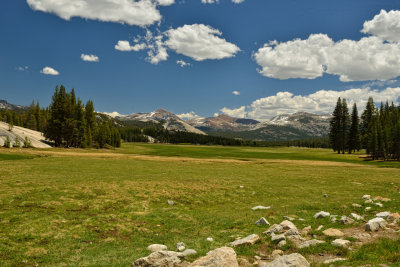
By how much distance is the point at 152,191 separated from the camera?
2645 centimetres

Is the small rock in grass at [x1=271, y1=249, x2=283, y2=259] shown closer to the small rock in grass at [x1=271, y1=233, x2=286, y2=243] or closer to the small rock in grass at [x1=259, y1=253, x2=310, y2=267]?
the small rock in grass at [x1=271, y1=233, x2=286, y2=243]

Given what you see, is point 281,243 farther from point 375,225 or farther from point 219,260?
point 375,225

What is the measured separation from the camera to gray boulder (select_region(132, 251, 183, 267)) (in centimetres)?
959

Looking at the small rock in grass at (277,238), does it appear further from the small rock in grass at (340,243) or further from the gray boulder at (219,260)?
the gray boulder at (219,260)

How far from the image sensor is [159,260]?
968 centimetres

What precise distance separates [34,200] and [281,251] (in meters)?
21.4

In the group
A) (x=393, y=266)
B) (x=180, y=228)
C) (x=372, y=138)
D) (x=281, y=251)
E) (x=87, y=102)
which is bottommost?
(x=180, y=228)

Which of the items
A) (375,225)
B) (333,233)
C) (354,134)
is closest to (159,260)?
(333,233)

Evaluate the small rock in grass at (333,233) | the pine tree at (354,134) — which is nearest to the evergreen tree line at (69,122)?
the small rock in grass at (333,233)

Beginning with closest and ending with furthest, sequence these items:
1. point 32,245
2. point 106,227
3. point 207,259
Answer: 1. point 207,259
2. point 32,245
3. point 106,227

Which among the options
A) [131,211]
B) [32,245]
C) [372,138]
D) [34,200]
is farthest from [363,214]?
[372,138]

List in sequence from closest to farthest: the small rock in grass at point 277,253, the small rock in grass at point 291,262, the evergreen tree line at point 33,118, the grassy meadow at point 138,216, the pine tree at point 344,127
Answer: the small rock in grass at point 291,262 < the small rock in grass at point 277,253 < the grassy meadow at point 138,216 < the pine tree at point 344,127 < the evergreen tree line at point 33,118

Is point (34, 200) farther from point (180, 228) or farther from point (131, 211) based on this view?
point (180, 228)

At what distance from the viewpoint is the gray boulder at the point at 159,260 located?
31.4 ft
